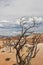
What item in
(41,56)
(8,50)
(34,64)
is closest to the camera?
(34,64)

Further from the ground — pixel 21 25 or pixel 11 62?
pixel 21 25

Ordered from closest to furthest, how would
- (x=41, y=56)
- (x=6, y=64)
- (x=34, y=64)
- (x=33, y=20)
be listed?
(x=33, y=20) → (x=34, y=64) → (x=6, y=64) → (x=41, y=56)

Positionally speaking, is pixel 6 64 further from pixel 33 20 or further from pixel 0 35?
pixel 33 20

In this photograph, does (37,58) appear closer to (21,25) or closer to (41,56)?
(41,56)

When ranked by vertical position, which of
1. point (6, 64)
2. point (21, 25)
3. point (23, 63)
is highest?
point (21, 25)

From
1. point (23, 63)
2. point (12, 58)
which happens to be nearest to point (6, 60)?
point (12, 58)

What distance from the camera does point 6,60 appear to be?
29.5 metres

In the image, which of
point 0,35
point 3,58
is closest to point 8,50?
point 3,58

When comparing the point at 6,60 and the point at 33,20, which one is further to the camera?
the point at 6,60

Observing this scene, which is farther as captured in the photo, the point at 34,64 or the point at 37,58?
the point at 37,58

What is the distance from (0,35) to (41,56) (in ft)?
22.2

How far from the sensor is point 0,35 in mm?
26250

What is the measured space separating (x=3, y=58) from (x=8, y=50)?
6430mm

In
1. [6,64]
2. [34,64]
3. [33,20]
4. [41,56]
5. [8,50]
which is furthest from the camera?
[8,50]
